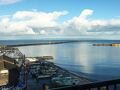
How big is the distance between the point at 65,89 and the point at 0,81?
94.1 feet

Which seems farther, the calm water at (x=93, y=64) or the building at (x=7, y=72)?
the calm water at (x=93, y=64)

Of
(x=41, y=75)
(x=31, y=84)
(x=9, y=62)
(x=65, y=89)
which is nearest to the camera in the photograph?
(x=65, y=89)

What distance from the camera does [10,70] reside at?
31422 mm

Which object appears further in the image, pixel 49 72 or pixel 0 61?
→ pixel 49 72

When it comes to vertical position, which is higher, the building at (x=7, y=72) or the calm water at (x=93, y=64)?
the building at (x=7, y=72)

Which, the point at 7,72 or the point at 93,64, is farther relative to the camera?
the point at 93,64

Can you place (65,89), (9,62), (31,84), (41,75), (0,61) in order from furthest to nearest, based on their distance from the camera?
(41,75), (31,84), (9,62), (0,61), (65,89)

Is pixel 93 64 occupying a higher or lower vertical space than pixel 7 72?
lower

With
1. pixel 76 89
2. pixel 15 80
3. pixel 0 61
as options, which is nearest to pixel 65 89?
pixel 76 89

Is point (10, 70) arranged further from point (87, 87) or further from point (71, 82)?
point (87, 87)

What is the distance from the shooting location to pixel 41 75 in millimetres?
46594

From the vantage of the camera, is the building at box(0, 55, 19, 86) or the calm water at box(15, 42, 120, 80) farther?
the calm water at box(15, 42, 120, 80)

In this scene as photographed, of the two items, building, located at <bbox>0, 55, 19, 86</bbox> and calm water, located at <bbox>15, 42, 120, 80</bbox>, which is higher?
building, located at <bbox>0, 55, 19, 86</bbox>

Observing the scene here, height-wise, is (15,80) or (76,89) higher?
(76,89)
